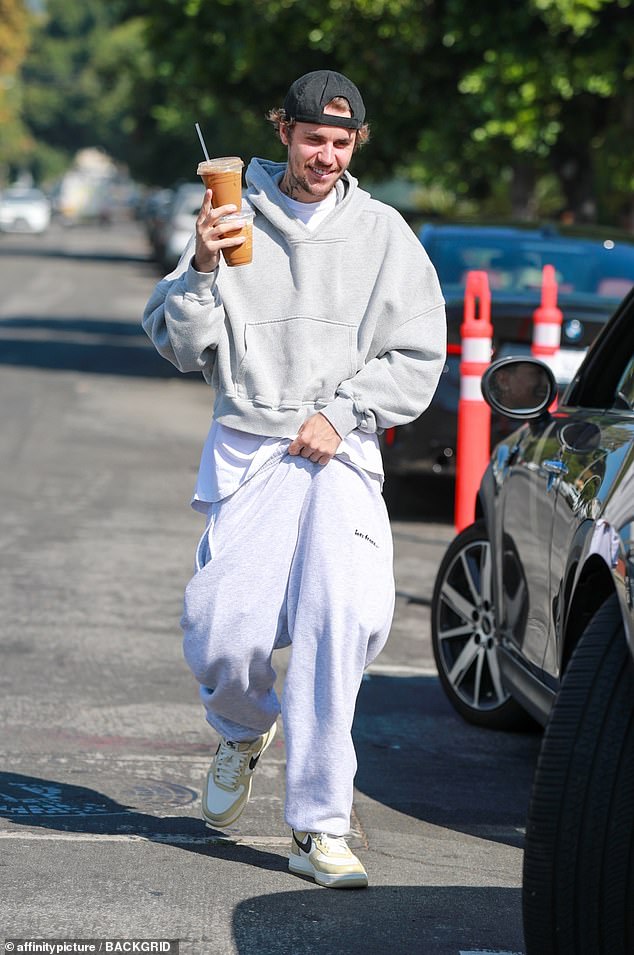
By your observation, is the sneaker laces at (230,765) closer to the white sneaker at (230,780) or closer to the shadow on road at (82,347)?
the white sneaker at (230,780)

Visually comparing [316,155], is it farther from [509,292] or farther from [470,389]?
[509,292]

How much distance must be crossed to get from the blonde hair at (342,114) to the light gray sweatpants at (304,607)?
2.54 feet

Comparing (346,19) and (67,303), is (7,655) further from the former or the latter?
(67,303)

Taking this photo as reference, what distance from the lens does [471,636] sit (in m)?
6.10

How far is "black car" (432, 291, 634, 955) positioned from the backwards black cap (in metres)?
0.98

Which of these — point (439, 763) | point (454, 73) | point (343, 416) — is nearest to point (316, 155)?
point (343, 416)

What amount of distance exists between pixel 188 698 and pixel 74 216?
10990 cm

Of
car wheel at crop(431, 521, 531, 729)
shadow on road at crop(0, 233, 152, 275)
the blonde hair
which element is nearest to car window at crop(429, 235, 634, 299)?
car wheel at crop(431, 521, 531, 729)

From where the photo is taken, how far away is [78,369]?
19.8 m

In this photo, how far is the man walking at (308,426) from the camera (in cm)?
422

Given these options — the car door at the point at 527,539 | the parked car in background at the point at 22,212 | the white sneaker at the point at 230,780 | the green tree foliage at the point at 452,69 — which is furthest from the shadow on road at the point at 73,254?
the white sneaker at the point at 230,780

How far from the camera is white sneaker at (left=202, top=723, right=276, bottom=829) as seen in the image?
4.56 m

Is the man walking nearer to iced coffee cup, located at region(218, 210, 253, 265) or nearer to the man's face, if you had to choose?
the man's face

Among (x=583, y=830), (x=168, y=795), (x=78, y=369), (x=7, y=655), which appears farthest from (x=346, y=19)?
(x=583, y=830)
